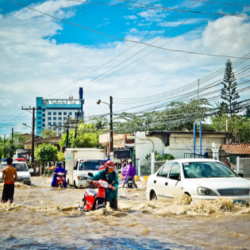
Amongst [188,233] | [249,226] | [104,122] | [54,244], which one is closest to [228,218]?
[249,226]

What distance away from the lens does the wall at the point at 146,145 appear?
3716cm

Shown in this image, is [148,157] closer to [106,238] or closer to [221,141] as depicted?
[221,141]

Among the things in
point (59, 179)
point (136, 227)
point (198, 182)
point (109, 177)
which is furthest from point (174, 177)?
point (59, 179)

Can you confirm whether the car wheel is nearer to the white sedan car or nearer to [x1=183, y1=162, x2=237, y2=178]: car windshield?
the white sedan car

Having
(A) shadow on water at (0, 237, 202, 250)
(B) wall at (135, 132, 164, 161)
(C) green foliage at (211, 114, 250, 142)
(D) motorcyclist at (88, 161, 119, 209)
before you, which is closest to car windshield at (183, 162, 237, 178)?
(D) motorcyclist at (88, 161, 119, 209)

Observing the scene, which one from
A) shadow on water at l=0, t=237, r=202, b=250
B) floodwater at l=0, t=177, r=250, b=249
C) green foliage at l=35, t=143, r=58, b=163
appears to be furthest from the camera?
green foliage at l=35, t=143, r=58, b=163

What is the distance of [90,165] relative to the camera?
2197cm

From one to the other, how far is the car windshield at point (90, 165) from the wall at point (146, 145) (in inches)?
601

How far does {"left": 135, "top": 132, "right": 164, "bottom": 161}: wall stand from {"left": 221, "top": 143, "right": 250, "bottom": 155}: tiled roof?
5739mm

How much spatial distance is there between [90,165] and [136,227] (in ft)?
44.5

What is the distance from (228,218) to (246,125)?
53.6 metres

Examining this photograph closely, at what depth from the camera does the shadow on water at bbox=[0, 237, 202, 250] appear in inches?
261

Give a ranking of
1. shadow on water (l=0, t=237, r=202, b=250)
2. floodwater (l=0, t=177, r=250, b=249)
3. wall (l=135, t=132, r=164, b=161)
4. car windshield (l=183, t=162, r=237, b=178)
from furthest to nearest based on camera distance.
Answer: wall (l=135, t=132, r=164, b=161) → car windshield (l=183, t=162, r=237, b=178) → floodwater (l=0, t=177, r=250, b=249) → shadow on water (l=0, t=237, r=202, b=250)

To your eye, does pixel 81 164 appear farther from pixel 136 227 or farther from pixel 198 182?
pixel 136 227
